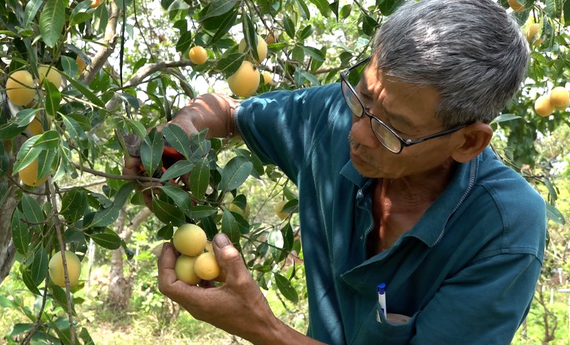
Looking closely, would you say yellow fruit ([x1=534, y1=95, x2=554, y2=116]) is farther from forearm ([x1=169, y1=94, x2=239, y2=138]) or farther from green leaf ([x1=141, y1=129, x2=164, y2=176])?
green leaf ([x1=141, y1=129, x2=164, y2=176])

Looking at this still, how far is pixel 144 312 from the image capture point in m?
6.43

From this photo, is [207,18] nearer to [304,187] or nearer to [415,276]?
[304,187]

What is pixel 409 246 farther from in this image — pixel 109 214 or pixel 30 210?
pixel 30 210

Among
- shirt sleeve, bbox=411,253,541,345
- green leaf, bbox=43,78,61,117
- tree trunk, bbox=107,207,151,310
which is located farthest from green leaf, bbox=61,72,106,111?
tree trunk, bbox=107,207,151,310

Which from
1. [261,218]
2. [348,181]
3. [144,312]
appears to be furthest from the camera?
[261,218]

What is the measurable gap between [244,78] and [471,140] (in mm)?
733

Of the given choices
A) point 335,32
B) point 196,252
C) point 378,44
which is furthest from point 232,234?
point 335,32

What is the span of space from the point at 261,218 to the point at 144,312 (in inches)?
60.8

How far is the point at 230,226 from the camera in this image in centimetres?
152

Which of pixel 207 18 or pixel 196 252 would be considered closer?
pixel 196 252

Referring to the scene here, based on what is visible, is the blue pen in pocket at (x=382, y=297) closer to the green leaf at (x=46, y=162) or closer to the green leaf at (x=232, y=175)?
the green leaf at (x=232, y=175)

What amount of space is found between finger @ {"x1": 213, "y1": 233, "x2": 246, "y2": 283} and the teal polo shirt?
25 centimetres

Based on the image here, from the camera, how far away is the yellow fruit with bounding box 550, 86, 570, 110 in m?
3.09

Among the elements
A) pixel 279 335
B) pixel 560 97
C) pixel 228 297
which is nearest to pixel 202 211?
pixel 228 297
